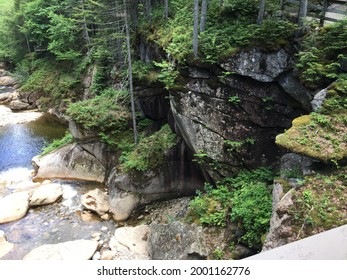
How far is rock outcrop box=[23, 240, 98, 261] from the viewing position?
11.2m

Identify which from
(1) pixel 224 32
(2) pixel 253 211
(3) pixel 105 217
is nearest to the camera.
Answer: (2) pixel 253 211

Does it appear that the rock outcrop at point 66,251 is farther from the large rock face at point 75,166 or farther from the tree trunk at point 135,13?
the tree trunk at point 135,13

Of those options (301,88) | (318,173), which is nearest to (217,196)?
(318,173)

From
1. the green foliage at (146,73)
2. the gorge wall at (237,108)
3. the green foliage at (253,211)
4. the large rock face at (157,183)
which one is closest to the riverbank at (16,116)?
the green foliage at (146,73)

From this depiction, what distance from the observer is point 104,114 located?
1692 centimetres

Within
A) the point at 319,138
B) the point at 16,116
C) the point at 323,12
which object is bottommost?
the point at 16,116

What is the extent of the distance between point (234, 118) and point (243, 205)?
4.00 m

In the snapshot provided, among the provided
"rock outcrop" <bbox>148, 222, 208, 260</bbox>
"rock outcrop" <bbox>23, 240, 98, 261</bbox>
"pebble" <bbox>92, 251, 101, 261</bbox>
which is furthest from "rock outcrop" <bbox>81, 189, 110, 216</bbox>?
"rock outcrop" <bbox>148, 222, 208, 260</bbox>

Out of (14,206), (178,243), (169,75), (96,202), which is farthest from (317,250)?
(14,206)

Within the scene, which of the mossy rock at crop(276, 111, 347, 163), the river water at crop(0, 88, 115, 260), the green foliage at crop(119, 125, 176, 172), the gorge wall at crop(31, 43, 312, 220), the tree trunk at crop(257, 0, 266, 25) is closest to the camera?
the mossy rock at crop(276, 111, 347, 163)

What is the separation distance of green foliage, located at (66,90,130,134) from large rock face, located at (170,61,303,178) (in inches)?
231

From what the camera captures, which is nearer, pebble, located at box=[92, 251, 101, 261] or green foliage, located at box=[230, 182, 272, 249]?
green foliage, located at box=[230, 182, 272, 249]

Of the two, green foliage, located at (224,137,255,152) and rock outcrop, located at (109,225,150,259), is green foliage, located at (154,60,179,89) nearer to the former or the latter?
green foliage, located at (224,137,255,152)

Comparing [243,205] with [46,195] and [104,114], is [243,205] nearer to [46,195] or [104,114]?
[104,114]
